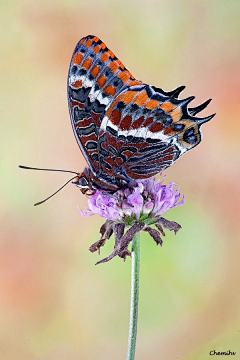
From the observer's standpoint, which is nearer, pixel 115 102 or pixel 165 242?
pixel 115 102

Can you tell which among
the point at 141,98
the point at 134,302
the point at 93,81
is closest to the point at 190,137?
the point at 141,98

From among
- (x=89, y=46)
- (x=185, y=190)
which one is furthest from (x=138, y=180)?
(x=185, y=190)

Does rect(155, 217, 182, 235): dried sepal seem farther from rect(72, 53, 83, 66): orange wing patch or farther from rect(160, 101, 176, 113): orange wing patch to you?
rect(72, 53, 83, 66): orange wing patch

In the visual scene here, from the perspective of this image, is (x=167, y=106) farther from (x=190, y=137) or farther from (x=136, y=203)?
(x=136, y=203)

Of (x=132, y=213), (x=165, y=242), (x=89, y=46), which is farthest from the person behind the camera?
(x=165, y=242)

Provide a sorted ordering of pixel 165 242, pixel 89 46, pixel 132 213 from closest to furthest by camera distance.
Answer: pixel 132 213 → pixel 89 46 → pixel 165 242

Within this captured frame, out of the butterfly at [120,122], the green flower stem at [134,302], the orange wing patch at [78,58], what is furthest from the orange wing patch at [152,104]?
the green flower stem at [134,302]

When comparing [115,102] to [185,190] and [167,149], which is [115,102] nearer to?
[167,149]
